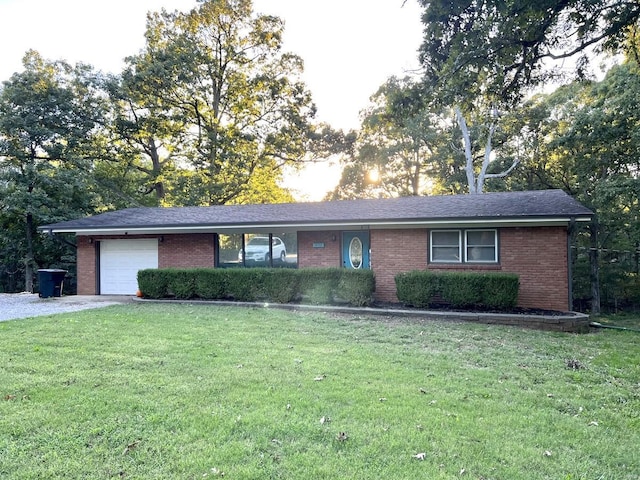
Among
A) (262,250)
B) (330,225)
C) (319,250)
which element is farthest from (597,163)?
(262,250)

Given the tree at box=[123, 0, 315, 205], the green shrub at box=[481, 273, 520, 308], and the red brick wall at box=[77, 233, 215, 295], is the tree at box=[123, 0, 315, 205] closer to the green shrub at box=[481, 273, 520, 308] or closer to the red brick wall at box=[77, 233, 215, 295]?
the red brick wall at box=[77, 233, 215, 295]

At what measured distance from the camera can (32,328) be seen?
794 centimetres

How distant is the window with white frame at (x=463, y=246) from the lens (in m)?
11.3

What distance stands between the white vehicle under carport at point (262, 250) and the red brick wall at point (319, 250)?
0.68m

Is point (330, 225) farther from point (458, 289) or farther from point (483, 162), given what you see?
point (483, 162)

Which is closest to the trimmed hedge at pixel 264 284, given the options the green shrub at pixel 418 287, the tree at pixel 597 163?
the green shrub at pixel 418 287

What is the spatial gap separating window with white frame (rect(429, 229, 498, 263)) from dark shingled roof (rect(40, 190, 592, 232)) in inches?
26.1

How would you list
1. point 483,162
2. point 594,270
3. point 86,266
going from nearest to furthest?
point 86,266 < point 594,270 < point 483,162

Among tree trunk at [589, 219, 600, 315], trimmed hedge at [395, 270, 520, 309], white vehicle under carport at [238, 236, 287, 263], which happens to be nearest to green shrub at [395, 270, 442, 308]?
trimmed hedge at [395, 270, 520, 309]

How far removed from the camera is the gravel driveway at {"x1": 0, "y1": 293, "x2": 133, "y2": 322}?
33.9ft

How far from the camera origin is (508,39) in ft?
25.3

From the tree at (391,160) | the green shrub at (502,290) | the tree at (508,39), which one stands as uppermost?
the tree at (391,160)

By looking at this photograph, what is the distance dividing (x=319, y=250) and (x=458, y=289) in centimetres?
468

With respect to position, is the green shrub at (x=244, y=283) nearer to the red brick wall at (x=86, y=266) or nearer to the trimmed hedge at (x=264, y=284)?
the trimmed hedge at (x=264, y=284)
